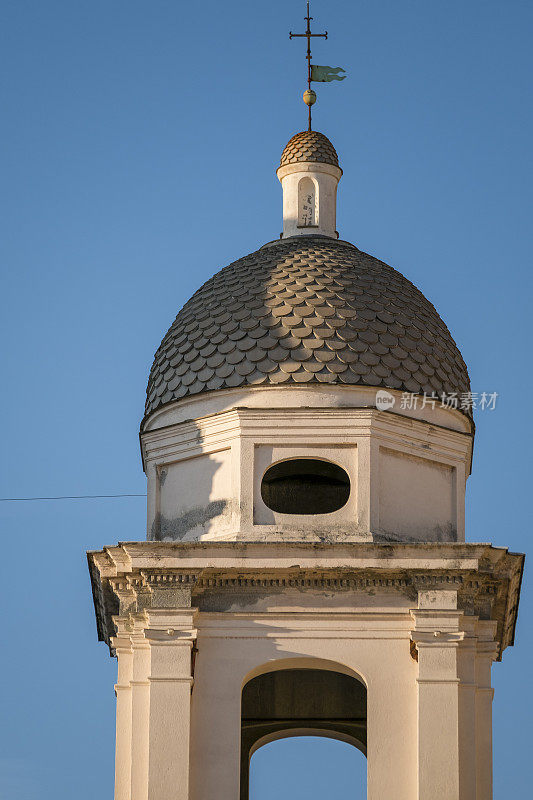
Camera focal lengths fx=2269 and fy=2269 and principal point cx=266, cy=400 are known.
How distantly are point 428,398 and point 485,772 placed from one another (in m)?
6.40

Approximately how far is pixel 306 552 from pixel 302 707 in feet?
19.2

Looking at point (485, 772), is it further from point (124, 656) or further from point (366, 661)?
point (124, 656)

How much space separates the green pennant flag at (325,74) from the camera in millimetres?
43188

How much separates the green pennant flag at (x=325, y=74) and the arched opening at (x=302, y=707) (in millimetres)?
11361

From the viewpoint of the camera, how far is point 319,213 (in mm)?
41000

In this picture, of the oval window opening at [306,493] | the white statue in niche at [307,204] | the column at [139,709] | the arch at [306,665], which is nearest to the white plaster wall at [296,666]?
the arch at [306,665]

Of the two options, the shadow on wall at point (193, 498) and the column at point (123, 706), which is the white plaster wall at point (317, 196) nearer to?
the shadow on wall at point (193, 498)

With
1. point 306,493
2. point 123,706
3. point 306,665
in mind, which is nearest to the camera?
point 306,665

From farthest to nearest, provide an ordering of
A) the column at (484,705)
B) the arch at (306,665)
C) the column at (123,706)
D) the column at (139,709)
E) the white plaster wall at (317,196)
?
1. the white plaster wall at (317,196)
2. the column at (123,706)
3. the column at (484,705)
4. the arch at (306,665)
5. the column at (139,709)

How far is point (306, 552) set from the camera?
115ft

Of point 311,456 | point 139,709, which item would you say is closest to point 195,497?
point 311,456

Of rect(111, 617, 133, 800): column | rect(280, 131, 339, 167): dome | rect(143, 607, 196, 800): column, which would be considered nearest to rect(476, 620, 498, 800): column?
rect(143, 607, 196, 800): column

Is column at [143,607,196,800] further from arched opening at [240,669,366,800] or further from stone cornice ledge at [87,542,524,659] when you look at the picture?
arched opening at [240,669,366,800]

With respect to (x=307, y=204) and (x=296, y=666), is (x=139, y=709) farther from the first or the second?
(x=307, y=204)
